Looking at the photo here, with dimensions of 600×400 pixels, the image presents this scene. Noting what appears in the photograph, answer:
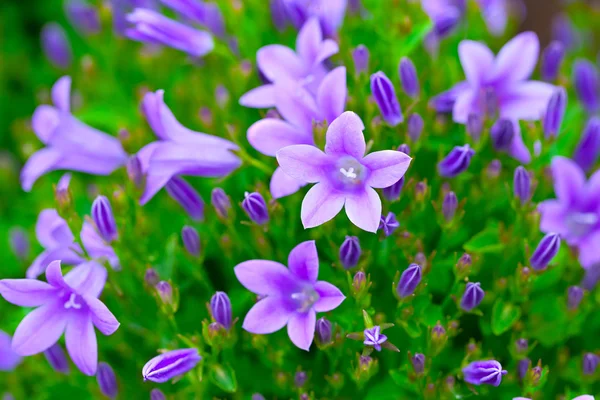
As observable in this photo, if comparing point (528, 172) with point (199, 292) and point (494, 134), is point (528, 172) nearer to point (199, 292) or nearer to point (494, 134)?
point (494, 134)

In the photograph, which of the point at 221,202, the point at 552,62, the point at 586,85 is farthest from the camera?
the point at 586,85

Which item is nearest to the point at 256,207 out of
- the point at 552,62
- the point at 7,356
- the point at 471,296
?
the point at 471,296

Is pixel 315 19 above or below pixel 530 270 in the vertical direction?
above

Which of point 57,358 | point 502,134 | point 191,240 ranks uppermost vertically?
point 502,134

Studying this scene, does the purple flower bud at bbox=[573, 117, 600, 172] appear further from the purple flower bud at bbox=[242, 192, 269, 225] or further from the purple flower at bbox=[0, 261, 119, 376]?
the purple flower at bbox=[0, 261, 119, 376]

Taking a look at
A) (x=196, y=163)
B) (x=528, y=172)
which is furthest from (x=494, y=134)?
(x=196, y=163)

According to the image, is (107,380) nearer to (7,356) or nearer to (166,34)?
(7,356)

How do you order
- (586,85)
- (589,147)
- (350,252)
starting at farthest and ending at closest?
1. (586,85)
2. (589,147)
3. (350,252)

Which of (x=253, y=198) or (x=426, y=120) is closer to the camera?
(x=253, y=198)
